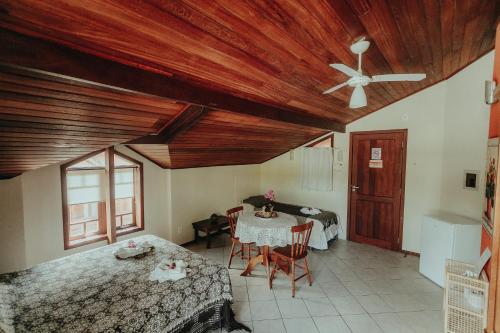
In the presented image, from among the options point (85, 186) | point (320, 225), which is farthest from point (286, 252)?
point (85, 186)

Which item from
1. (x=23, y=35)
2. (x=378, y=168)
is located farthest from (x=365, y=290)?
(x=23, y=35)

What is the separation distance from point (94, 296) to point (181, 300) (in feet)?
2.35

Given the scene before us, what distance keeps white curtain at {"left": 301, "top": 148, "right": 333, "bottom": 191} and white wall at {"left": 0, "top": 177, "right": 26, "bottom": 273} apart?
477 centimetres

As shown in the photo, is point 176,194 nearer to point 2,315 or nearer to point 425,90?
point 2,315

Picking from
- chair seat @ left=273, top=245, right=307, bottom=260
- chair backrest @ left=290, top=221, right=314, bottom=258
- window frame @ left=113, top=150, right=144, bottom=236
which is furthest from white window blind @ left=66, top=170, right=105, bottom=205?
chair backrest @ left=290, top=221, right=314, bottom=258

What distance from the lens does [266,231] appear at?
3.37 metres

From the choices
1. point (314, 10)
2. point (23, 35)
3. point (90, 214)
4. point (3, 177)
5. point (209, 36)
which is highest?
point (314, 10)

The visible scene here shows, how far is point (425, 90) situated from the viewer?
4.05m

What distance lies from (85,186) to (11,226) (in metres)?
0.96

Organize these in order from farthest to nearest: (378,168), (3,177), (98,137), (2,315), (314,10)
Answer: (378,168) → (3,177) → (98,137) → (2,315) → (314,10)

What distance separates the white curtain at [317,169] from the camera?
5.15 m

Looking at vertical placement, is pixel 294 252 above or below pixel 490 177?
below

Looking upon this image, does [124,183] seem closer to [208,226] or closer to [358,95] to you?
[208,226]

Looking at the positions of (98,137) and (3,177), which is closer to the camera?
(98,137)
